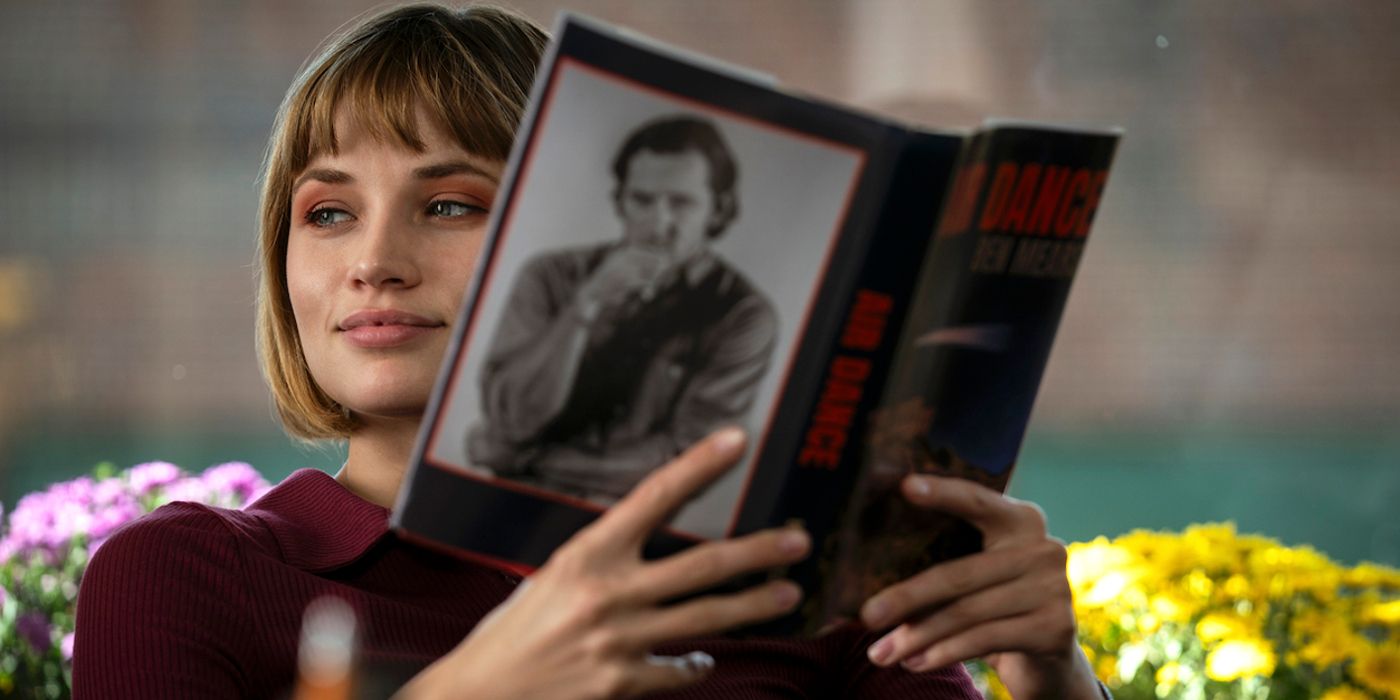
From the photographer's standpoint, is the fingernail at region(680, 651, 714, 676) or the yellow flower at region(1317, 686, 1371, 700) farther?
the yellow flower at region(1317, 686, 1371, 700)

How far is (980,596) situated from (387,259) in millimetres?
475

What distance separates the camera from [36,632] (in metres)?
1.76

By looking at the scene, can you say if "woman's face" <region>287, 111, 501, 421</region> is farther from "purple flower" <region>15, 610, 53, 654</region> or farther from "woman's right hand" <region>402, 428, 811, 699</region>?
"purple flower" <region>15, 610, 53, 654</region>

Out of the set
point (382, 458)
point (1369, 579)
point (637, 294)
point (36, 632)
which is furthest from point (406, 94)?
point (1369, 579)

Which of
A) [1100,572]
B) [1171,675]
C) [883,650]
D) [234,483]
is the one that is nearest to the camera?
[883,650]

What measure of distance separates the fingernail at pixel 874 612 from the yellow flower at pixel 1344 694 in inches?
44.3

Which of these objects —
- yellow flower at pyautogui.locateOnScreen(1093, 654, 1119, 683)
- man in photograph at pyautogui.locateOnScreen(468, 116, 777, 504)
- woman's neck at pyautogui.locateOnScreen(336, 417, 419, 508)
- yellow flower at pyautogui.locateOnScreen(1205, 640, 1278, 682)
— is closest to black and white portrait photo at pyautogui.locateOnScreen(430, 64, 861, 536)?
man in photograph at pyautogui.locateOnScreen(468, 116, 777, 504)

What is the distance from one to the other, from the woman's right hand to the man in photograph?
0.09ft

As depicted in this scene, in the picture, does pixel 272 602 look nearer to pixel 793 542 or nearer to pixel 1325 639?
pixel 793 542

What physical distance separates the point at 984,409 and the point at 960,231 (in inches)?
4.5

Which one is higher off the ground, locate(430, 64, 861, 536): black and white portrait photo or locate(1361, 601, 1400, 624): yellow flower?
locate(430, 64, 861, 536): black and white portrait photo

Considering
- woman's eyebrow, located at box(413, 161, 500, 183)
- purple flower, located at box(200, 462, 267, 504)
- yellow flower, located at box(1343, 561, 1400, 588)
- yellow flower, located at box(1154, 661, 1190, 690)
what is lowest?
purple flower, located at box(200, 462, 267, 504)

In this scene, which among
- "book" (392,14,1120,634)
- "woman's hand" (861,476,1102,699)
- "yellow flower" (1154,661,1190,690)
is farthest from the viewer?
"yellow flower" (1154,661,1190,690)

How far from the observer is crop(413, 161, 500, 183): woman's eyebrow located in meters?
0.99
